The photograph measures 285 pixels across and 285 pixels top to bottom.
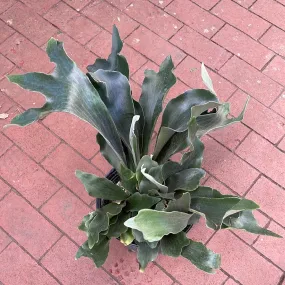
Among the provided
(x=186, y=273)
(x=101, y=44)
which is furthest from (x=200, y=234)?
(x=101, y=44)

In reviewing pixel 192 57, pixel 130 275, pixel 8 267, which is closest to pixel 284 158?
pixel 192 57

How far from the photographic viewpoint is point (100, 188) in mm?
1451

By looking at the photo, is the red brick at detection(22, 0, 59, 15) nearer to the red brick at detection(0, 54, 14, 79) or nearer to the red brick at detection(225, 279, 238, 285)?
the red brick at detection(0, 54, 14, 79)

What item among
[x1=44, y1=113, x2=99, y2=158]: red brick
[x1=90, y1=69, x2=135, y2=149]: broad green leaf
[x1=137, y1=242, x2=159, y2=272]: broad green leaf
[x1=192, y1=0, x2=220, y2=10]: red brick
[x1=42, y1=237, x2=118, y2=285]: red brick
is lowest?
[x1=42, y1=237, x2=118, y2=285]: red brick

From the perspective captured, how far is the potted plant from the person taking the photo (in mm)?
1359

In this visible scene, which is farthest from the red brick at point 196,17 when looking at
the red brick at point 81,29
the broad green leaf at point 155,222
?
the broad green leaf at point 155,222

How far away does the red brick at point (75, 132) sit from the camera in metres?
2.13

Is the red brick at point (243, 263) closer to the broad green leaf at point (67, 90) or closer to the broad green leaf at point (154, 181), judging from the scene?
the broad green leaf at point (154, 181)

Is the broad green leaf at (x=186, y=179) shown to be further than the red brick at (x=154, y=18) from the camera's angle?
No

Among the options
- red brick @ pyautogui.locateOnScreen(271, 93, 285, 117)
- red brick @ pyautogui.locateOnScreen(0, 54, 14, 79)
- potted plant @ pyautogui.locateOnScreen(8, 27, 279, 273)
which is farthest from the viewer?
red brick @ pyautogui.locateOnScreen(0, 54, 14, 79)

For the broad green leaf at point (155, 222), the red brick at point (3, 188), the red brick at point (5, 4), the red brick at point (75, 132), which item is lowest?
the red brick at point (3, 188)

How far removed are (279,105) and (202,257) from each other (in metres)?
1.13

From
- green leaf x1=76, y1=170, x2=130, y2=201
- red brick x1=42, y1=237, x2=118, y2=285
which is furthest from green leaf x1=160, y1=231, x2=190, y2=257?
red brick x1=42, y1=237, x2=118, y2=285

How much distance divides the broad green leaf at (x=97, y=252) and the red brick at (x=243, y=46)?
137 cm
